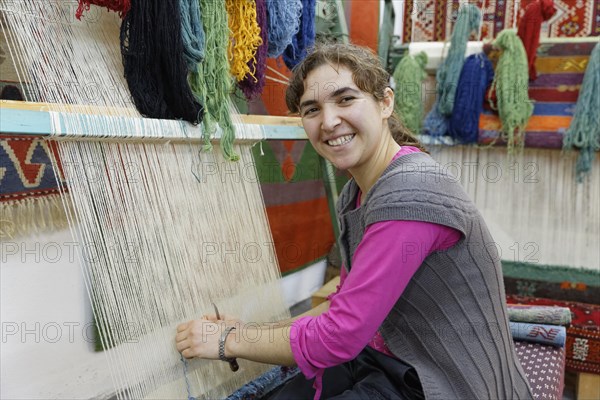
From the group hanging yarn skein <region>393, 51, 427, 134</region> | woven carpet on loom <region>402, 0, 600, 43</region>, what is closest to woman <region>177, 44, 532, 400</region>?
hanging yarn skein <region>393, 51, 427, 134</region>

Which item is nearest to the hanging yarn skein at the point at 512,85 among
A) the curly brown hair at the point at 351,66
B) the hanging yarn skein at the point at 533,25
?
the hanging yarn skein at the point at 533,25

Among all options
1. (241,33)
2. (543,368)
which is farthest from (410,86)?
(543,368)

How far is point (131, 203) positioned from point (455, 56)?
1883 millimetres

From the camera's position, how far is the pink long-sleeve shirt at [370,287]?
2.92ft

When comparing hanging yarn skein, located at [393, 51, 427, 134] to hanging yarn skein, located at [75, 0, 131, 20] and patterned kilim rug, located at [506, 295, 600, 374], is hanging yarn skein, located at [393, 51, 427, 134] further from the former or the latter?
hanging yarn skein, located at [75, 0, 131, 20]

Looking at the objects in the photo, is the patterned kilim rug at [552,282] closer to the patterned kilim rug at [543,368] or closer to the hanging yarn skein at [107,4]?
the patterned kilim rug at [543,368]

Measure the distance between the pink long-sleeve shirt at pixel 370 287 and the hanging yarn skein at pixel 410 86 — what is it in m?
1.57

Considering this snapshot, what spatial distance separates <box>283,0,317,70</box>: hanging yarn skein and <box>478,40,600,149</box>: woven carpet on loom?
123 centimetres

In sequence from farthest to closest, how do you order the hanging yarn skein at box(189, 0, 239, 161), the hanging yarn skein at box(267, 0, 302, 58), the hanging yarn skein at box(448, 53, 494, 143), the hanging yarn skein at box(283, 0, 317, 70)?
1. the hanging yarn skein at box(448, 53, 494, 143)
2. the hanging yarn skein at box(283, 0, 317, 70)
3. the hanging yarn skein at box(267, 0, 302, 58)
4. the hanging yarn skein at box(189, 0, 239, 161)

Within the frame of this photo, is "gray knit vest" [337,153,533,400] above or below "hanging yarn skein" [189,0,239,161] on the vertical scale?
below

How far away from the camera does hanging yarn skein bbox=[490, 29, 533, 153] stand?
2227 mm

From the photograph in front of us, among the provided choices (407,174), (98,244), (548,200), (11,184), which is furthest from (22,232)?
(548,200)

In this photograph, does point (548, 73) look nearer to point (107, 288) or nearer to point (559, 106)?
point (559, 106)

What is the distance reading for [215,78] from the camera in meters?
1.16
